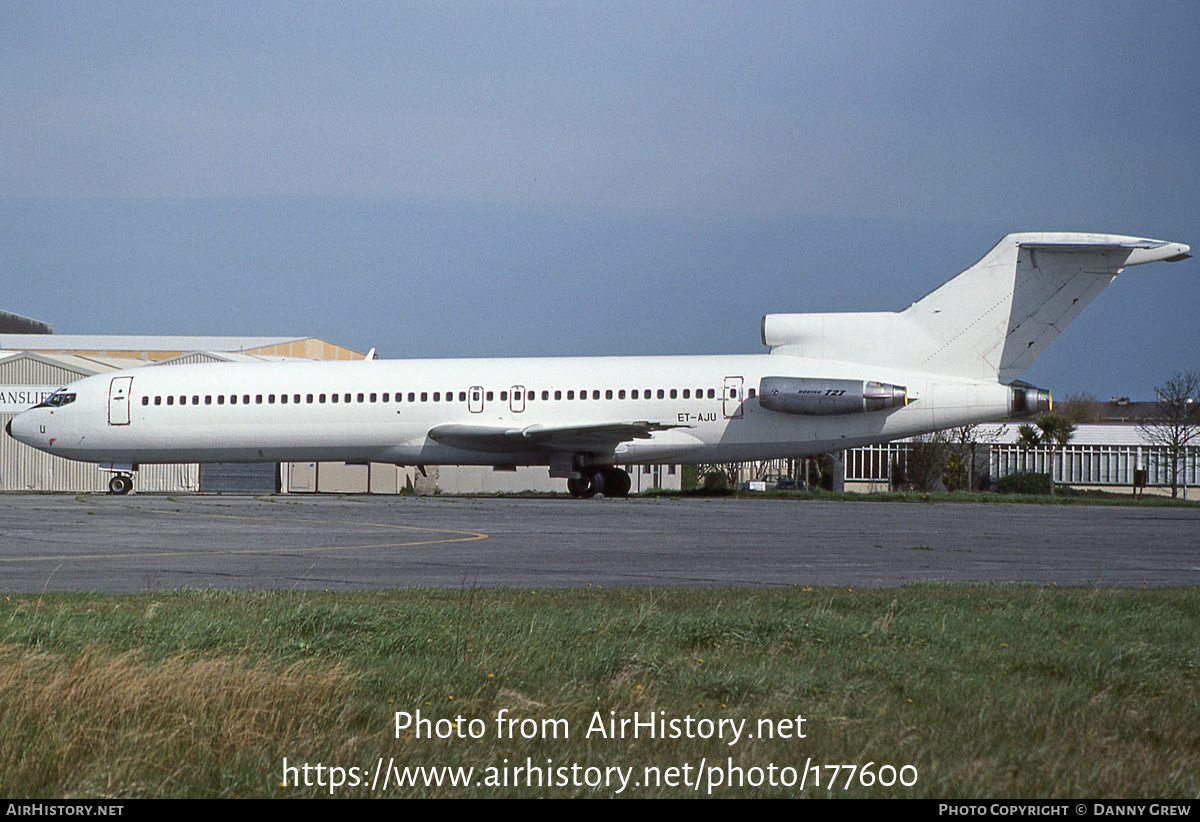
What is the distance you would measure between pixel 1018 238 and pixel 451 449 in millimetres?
15995

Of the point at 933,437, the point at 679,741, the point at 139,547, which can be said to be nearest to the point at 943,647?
the point at 679,741

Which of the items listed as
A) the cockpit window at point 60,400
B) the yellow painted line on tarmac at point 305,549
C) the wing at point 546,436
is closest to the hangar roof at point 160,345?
the cockpit window at point 60,400

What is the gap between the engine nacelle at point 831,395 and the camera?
1225 inches

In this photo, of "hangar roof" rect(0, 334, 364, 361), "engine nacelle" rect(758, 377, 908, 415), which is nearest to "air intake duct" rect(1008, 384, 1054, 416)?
"engine nacelle" rect(758, 377, 908, 415)

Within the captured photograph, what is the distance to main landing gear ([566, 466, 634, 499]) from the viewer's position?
34.1 metres

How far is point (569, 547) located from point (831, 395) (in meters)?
16.4

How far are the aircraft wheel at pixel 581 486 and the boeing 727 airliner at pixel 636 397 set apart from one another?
0.16 feet

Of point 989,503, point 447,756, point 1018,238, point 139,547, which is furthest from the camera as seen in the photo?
point 989,503

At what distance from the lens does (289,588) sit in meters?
11.0

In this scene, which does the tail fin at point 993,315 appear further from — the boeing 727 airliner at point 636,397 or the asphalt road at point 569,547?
the asphalt road at point 569,547

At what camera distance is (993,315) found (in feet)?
102

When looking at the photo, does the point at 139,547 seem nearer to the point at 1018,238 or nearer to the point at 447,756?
the point at 447,756

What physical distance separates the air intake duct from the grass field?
22.6 m
